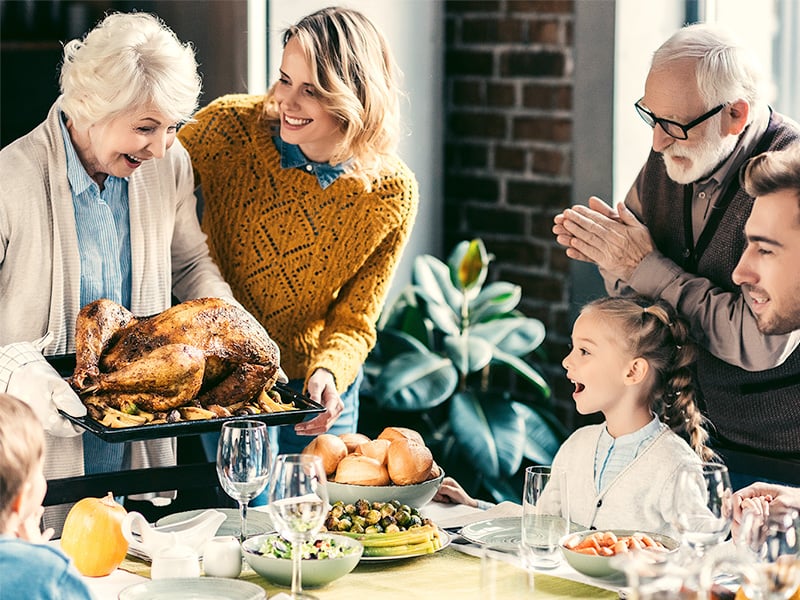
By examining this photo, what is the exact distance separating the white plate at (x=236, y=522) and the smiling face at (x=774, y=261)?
3.06ft

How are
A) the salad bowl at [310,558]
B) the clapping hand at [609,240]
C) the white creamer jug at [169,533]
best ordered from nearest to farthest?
the salad bowl at [310,558], the white creamer jug at [169,533], the clapping hand at [609,240]

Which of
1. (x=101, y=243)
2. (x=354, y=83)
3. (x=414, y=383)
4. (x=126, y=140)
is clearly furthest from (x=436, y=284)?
(x=126, y=140)

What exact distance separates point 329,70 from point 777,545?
151 centimetres

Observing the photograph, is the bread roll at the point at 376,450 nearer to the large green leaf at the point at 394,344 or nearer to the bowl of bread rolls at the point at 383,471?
the bowl of bread rolls at the point at 383,471

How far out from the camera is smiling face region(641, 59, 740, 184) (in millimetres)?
2291

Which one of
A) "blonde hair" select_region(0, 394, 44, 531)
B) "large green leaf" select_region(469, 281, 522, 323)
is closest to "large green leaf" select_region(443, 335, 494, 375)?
"large green leaf" select_region(469, 281, 522, 323)

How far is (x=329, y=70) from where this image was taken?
2.62 m

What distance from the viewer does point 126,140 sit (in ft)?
7.50

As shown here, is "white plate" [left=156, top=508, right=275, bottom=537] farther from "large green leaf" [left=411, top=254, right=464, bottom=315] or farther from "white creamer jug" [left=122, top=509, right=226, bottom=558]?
"large green leaf" [left=411, top=254, right=464, bottom=315]

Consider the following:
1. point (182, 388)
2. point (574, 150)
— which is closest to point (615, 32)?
point (574, 150)

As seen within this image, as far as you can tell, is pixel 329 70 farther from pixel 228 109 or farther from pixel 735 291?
pixel 735 291

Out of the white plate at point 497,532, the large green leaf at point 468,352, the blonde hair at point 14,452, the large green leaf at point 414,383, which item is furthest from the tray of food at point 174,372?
the large green leaf at point 468,352

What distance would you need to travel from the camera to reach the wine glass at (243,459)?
5.87 feet

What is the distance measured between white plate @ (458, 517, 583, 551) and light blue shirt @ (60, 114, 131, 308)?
0.94m
